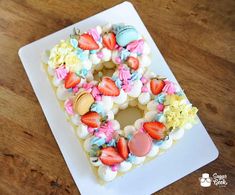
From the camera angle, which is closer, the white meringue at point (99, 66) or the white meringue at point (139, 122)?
the white meringue at point (139, 122)

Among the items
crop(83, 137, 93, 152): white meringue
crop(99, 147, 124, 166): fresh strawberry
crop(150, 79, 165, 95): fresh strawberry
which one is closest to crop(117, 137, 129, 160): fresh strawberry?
crop(99, 147, 124, 166): fresh strawberry

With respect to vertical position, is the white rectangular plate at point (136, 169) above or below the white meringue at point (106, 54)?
below

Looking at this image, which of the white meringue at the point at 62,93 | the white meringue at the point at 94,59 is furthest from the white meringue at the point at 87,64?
the white meringue at the point at 62,93

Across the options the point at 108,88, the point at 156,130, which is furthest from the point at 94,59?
the point at 156,130

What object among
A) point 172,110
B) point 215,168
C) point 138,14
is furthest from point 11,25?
point 215,168

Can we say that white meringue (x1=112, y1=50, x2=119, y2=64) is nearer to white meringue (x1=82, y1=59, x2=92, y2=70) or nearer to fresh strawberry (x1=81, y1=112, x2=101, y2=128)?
white meringue (x1=82, y1=59, x2=92, y2=70)

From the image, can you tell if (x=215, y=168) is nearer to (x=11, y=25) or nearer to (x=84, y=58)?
(x=84, y=58)

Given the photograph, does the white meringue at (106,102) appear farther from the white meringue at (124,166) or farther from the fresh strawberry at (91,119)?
the white meringue at (124,166)

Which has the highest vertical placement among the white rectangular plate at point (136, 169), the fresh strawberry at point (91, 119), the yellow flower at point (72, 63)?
the yellow flower at point (72, 63)
